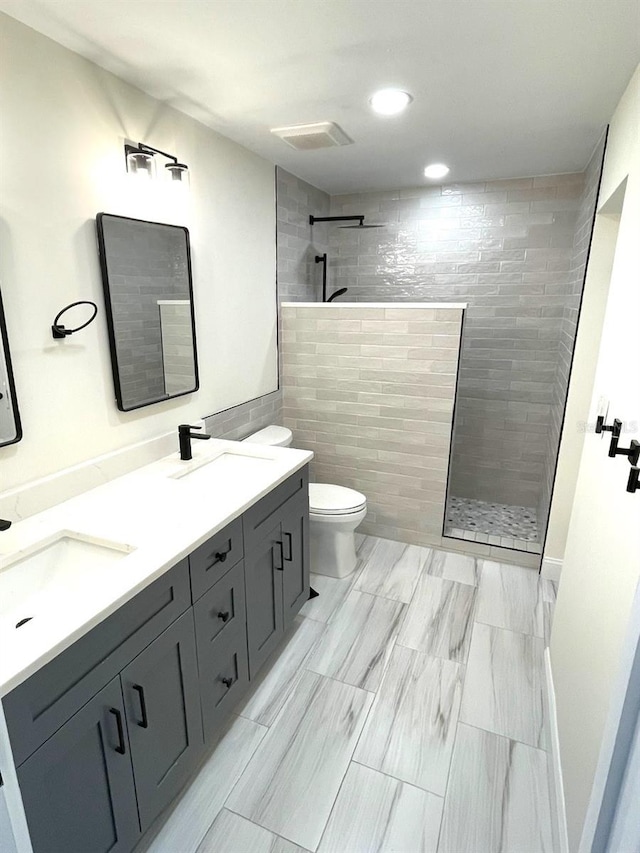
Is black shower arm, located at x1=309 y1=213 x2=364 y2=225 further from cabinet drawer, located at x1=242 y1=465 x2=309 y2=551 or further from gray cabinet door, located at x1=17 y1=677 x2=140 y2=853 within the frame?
gray cabinet door, located at x1=17 y1=677 x2=140 y2=853

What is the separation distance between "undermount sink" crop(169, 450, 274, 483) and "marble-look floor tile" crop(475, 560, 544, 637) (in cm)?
143

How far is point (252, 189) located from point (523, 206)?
71.6 inches

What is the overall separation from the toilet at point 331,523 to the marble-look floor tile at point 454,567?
1.68 feet

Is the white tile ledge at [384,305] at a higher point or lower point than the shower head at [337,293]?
lower

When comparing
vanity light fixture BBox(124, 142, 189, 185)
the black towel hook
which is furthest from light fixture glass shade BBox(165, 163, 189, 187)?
the black towel hook

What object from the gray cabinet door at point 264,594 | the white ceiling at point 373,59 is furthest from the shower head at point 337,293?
the gray cabinet door at point 264,594

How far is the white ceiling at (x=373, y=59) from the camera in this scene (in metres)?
1.31

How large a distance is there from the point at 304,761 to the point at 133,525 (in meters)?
1.06

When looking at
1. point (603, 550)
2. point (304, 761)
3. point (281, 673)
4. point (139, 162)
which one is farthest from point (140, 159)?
point (304, 761)

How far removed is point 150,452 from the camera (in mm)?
2006

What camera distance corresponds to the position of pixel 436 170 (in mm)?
2855

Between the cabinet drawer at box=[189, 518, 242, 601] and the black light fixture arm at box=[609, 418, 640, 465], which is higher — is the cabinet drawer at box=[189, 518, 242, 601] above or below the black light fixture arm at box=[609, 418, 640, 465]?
below

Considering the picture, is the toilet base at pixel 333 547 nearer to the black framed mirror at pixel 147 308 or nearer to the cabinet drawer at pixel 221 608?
the cabinet drawer at pixel 221 608

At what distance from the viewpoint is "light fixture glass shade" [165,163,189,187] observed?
74.0 inches
